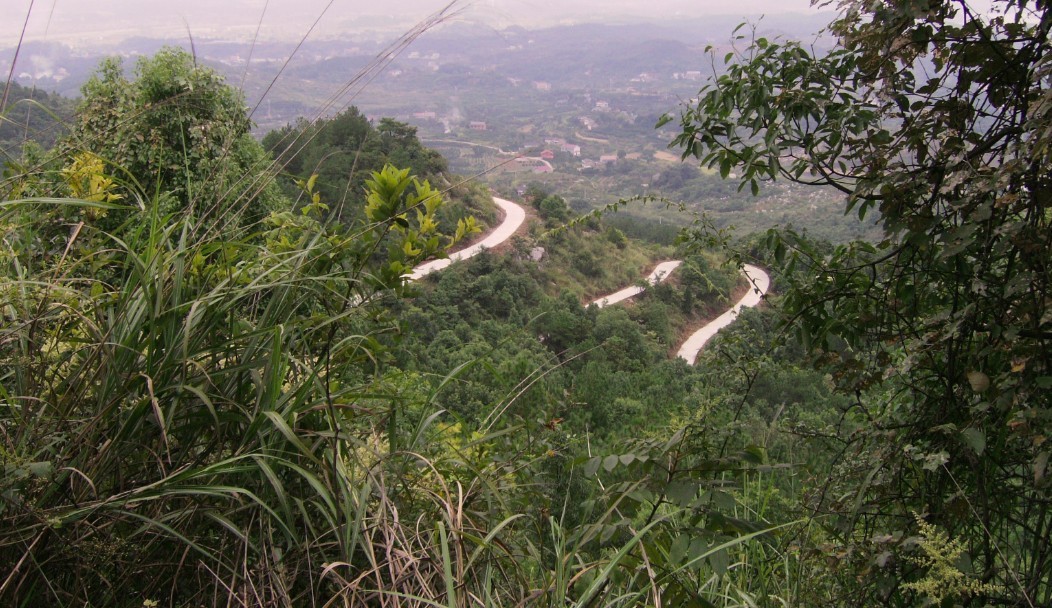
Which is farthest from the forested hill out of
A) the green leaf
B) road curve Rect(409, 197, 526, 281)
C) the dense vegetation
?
road curve Rect(409, 197, 526, 281)

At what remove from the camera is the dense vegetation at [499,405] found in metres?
1.15

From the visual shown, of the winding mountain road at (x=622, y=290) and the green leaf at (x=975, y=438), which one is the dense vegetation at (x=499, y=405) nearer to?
the green leaf at (x=975, y=438)

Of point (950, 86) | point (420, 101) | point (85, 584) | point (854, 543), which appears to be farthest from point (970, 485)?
point (420, 101)

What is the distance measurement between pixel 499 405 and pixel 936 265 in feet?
3.45

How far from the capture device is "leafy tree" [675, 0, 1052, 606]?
1.22 meters

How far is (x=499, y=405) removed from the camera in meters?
1.68

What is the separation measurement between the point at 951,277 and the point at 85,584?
5.88 ft

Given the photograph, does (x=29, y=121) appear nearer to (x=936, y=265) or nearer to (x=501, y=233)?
(x=936, y=265)

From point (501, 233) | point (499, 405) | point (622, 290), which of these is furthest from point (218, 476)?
point (622, 290)

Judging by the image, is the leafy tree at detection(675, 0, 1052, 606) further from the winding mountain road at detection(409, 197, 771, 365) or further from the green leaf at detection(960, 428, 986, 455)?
the winding mountain road at detection(409, 197, 771, 365)

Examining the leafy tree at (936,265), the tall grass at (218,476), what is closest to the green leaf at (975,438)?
the leafy tree at (936,265)

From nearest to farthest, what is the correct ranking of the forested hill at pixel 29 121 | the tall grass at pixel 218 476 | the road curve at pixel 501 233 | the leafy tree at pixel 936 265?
the tall grass at pixel 218 476
the leafy tree at pixel 936 265
the forested hill at pixel 29 121
the road curve at pixel 501 233

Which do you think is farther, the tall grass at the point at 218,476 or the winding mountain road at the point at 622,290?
the winding mountain road at the point at 622,290

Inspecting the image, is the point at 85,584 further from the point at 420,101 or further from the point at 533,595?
the point at 420,101
